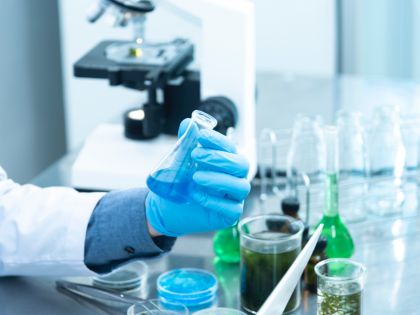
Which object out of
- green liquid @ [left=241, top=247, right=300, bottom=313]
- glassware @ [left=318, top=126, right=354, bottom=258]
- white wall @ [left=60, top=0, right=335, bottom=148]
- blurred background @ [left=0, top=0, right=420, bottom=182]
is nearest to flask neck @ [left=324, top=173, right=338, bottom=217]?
glassware @ [left=318, top=126, right=354, bottom=258]

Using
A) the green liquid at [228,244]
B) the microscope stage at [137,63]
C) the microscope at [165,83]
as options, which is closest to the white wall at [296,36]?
the microscope stage at [137,63]

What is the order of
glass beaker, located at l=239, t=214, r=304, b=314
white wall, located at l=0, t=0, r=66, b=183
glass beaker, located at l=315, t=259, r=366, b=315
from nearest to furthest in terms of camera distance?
glass beaker, located at l=315, t=259, r=366, b=315 < glass beaker, located at l=239, t=214, r=304, b=314 < white wall, located at l=0, t=0, r=66, b=183

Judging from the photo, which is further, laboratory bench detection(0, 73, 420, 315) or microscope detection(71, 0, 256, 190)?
microscope detection(71, 0, 256, 190)

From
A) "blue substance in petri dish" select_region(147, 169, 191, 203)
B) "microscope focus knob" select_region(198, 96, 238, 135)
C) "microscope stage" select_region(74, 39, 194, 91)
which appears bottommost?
"microscope focus knob" select_region(198, 96, 238, 135)

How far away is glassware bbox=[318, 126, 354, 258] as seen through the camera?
1.38m

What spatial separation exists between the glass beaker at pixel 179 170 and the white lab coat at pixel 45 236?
291 mm

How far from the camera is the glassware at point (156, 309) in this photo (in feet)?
4.10

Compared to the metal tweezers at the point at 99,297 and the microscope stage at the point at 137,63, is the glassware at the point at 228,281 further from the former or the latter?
the microscope stage at the point at 137,63

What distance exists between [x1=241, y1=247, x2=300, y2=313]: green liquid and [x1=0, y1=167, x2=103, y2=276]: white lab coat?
30 cm

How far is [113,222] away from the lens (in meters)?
1.42

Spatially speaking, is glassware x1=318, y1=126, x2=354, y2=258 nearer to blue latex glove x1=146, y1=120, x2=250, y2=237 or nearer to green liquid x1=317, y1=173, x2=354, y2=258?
green liquid x1=317, y1=173, x2=354, y2=258

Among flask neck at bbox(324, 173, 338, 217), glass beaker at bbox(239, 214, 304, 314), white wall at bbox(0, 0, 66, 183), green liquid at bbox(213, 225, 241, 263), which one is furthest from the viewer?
white wall at bbox(0, 0, 66, 183)

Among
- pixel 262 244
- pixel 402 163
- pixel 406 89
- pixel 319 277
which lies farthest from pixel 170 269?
pixel 406 89

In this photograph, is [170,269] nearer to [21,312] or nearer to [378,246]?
[21,312]
